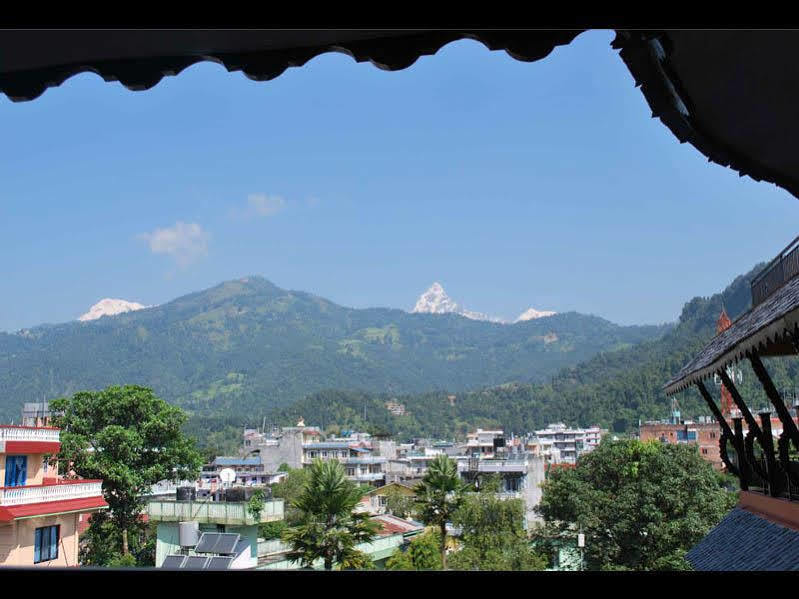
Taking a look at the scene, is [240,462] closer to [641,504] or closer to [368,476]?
[368,476]

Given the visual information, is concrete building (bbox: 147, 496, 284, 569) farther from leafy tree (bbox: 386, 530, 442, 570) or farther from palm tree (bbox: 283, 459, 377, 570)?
leafy tree (bbox: 386, 530, 442, 570)

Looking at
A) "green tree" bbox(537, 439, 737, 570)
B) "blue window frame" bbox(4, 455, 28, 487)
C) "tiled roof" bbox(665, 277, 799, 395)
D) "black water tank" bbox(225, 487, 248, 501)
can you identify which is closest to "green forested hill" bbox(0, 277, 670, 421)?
"black water tank" bbox(225, 487, 248, 501)

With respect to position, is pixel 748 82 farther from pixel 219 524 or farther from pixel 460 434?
pixel 460 434

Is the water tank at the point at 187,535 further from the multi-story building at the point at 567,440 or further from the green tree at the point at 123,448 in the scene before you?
the multi-story building at the point at 567,440

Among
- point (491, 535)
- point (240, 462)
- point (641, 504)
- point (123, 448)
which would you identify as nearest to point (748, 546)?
point (641, 504)

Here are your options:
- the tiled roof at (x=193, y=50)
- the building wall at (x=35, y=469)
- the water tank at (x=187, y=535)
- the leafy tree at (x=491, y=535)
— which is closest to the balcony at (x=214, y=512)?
the water tank at (x=187, y=535)

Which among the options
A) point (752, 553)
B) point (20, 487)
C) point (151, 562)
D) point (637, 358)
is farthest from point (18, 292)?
point (752, 553)
